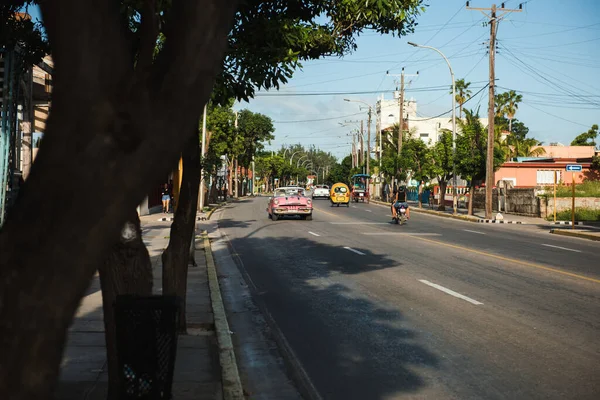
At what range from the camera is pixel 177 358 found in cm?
753

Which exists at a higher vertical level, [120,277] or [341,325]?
[120,277]

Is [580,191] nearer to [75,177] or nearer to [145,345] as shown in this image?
[145,345]

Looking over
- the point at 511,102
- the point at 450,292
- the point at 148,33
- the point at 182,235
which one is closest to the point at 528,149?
the point at 511,102

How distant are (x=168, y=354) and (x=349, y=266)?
428 inches

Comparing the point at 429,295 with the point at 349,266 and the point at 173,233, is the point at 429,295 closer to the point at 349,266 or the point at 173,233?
the point at 349,266

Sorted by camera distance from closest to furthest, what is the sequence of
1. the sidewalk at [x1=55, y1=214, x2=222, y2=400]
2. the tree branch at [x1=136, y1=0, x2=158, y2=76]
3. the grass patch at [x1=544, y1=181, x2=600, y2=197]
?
the tree branch at [x1=136, y1=0, x2=158, y2=76], the sidewalk at [x1=55, y1=214, x2=222, y2=400], the grass patch at [x1=544, y1=181, x2=600, y2=197]

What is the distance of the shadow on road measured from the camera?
691 centimetres

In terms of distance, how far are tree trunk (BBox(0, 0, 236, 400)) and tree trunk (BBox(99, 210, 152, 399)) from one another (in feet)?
10.2

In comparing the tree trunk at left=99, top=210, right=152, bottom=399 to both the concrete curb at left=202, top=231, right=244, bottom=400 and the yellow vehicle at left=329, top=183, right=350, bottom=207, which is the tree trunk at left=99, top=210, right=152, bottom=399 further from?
the yellow vehicle at left=329, top=183, right=350, bottom=207

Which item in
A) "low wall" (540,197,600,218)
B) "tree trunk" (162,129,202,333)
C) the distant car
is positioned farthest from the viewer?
the distant car

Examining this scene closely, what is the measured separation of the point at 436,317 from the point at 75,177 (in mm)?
8239

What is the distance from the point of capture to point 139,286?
5.76 meters

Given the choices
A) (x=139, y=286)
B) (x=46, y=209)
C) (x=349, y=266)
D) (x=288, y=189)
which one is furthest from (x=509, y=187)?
(x=46, y=209)

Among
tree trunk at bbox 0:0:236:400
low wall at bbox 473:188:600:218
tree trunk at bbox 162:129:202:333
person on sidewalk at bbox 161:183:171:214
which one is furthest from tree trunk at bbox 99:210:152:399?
low wall at bbox 473:188:600:218
